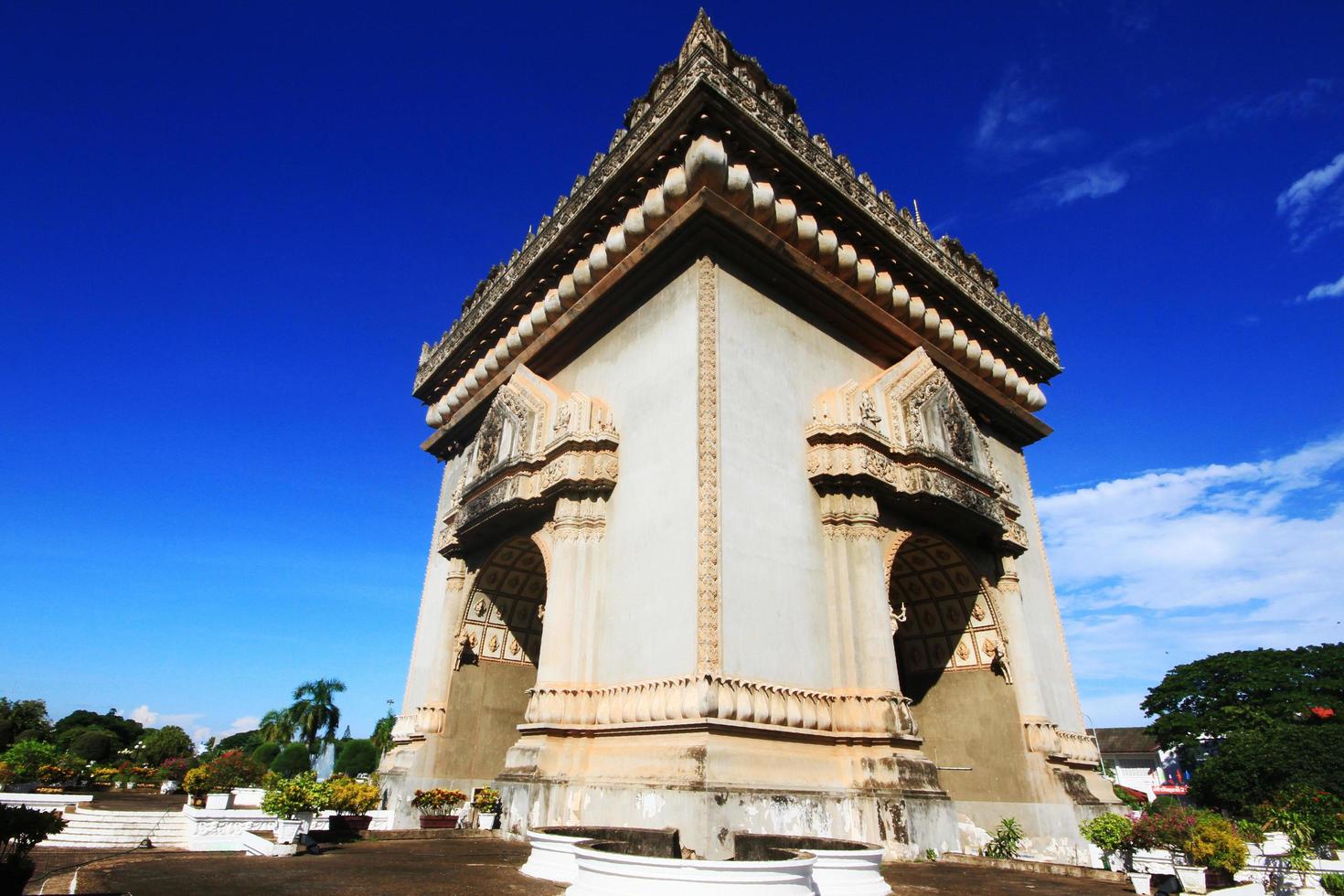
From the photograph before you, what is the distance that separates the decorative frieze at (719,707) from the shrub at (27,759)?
25.0 meters

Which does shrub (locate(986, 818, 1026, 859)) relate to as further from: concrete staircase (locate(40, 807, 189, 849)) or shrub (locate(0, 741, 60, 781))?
shrub (locate(0, 741, 60, 781))

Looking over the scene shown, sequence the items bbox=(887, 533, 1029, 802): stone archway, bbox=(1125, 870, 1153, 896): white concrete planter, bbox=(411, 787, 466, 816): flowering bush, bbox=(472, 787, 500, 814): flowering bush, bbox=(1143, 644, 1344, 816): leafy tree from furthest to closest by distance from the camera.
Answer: bbox=(1143, 644, 1344, 816): leafy tree < bbox=(887, 533, 1029, 802): stone archway < bbox=(411, 787, 466, 816): flowering bush < bbox=(472, 787, 500, 814): flowering bush < bbox=(1125, 870, 1153, 896): white concrete planter

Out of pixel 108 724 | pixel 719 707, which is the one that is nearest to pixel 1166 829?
pixel 719 707

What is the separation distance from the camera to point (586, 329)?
1449 centimetres

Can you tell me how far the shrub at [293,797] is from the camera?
9.61m

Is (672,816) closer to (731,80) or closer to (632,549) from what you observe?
(632,549)

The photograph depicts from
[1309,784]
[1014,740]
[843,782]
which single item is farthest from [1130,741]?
[843,782]

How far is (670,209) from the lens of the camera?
39.6ft

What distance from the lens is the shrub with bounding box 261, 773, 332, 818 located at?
961 cm

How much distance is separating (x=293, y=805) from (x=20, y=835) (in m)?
4.53

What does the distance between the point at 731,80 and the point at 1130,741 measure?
69.3m

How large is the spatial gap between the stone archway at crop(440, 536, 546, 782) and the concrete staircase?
5.22 meters

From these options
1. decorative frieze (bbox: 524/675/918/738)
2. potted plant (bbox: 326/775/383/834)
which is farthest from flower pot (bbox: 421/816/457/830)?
decorative frieze (bbox: 524/675/918/738)

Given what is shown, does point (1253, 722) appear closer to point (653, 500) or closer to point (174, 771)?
point (653, 500)
